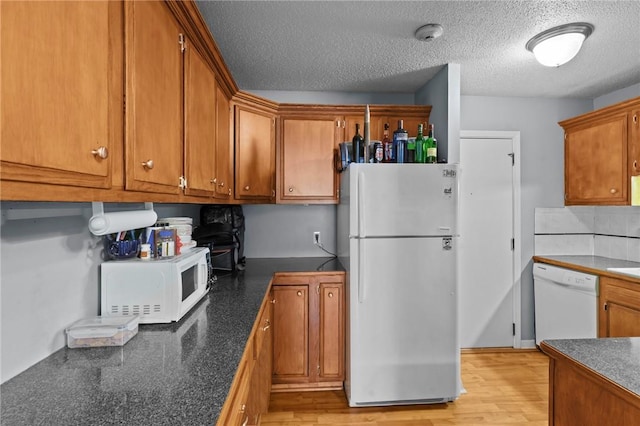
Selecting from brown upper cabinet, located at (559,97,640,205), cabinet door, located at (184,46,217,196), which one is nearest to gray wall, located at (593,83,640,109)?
brown upper cabinet, located at (559,97,640,205)

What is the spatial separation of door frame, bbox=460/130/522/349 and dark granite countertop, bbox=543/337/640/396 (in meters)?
2.15

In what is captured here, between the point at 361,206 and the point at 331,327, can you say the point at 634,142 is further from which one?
the point at 331,327

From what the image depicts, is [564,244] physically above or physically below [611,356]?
above

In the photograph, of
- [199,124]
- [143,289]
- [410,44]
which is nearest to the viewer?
[143,289]

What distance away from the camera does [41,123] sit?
0.67 meters

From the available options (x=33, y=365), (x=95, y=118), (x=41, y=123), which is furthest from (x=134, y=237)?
(x=41, y=123)

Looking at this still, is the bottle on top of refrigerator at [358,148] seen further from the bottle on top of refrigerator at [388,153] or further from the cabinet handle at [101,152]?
the cabinet handle at [101,152]

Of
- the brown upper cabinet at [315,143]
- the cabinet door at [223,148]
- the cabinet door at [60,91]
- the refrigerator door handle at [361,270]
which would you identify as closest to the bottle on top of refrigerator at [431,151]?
the brown upper cabinet at [315,143]

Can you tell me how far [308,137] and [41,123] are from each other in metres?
2.35

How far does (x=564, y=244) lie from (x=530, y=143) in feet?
3.54

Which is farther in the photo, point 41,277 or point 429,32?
point 429,32

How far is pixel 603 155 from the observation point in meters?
2.86

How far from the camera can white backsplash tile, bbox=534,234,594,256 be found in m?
3.38

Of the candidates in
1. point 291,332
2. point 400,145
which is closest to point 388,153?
point 400,145
